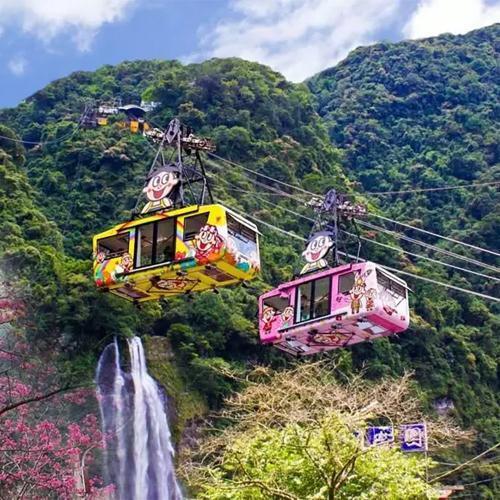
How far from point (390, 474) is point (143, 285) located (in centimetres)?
683

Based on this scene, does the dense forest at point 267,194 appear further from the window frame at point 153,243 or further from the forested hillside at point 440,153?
the window frame at point 153,243

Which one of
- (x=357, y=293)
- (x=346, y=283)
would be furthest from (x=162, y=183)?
(x=357, y=293)

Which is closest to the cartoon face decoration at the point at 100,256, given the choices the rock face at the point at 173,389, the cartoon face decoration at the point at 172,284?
the cartoon face decoration at the point at 172,284

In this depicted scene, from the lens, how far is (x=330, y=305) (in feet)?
58.5

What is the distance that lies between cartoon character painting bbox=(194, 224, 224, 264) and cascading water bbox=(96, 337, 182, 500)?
16.6m

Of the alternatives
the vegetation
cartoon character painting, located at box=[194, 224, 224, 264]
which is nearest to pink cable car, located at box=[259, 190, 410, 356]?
cartoon character painting, located at box=[194, 224, 224, 264]

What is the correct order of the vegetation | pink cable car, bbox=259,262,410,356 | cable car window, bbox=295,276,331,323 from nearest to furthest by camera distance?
1. the vegetation
2. pink cable car, bbox=259,262,410,356
3. cable car window, bbox=295,276,331,323

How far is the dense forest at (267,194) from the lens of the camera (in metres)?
36.1

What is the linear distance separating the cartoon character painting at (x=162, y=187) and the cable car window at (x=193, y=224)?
0.53 metres

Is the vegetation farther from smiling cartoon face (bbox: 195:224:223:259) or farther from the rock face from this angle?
the rock face

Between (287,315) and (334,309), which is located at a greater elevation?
(287,315)

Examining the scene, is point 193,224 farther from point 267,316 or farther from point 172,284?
point 267,316

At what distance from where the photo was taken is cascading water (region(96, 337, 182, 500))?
107ft

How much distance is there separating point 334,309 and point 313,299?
0.67 metres
